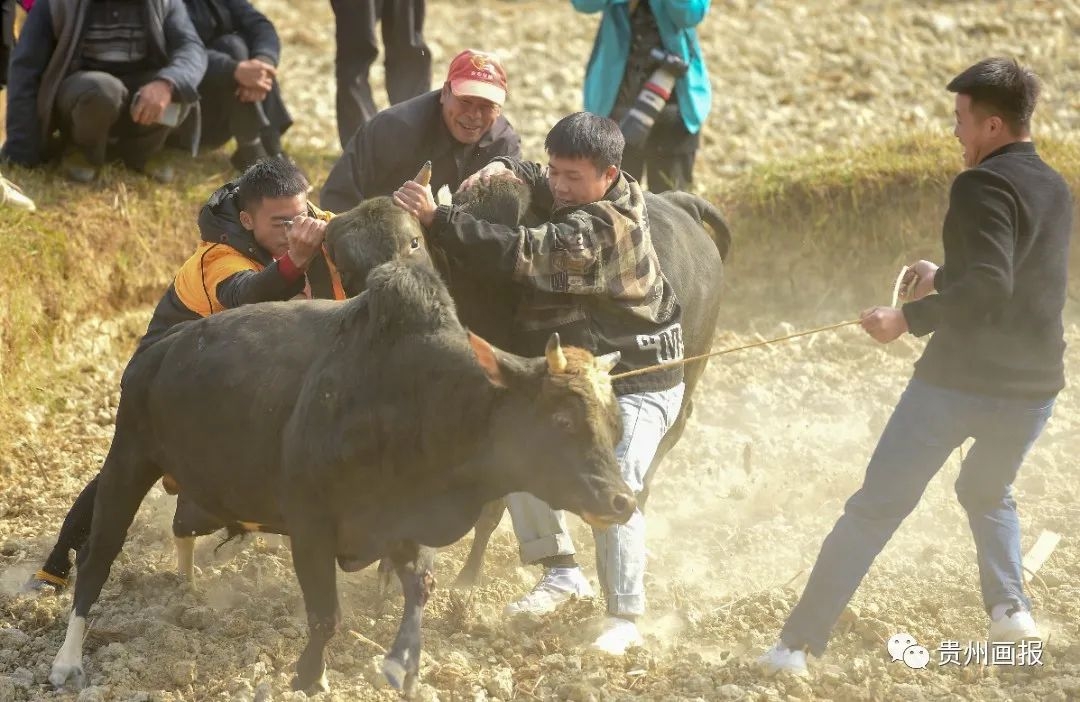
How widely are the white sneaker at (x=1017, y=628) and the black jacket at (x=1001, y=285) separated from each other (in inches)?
33.3

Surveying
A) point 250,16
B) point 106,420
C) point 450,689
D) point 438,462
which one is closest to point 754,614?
point 450,689

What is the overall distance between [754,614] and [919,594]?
74 cm

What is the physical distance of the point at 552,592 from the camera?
5777mm

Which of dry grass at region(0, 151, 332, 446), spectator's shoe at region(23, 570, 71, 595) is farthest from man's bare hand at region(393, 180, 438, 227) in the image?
dry grass at region(0, 151, 332, 446)

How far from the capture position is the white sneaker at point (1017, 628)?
5.31 m

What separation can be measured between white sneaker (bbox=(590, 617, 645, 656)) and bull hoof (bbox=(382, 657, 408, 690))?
908mm

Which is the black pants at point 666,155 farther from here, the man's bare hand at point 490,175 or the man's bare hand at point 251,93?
the man's bare hand at point 490,175

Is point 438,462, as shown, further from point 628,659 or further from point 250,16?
point 250,16

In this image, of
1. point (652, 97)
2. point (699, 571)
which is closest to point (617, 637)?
point (699, 571)

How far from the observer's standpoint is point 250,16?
30.7ft

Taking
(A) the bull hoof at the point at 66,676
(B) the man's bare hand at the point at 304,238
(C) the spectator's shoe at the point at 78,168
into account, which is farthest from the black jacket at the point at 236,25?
(A) the bull hoof at the point at 66,676

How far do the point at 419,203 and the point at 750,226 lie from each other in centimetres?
467

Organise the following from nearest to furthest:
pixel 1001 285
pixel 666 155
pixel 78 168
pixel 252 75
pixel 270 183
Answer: pixel 1001 285, pixel 270 183, pixel 78 168, pixel 666 155, pixel 252 75

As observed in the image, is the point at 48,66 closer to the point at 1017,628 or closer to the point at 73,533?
the point at 73,533
